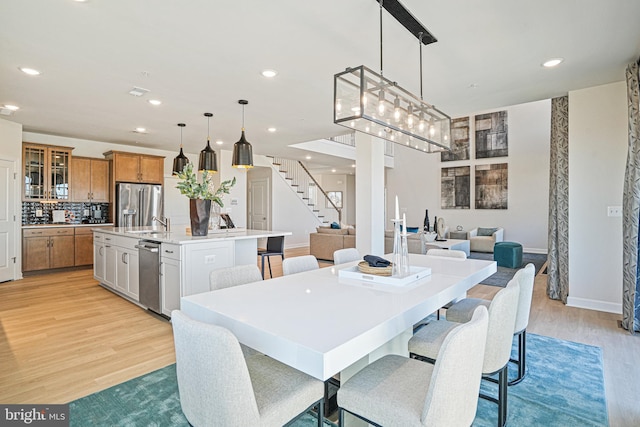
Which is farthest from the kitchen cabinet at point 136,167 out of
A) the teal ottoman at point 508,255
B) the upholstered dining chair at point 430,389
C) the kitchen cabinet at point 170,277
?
the teal ottoman at point 508,255

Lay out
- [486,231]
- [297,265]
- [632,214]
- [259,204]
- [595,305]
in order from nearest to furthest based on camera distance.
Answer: [297,265]
[632,214]
[595,305]
[486,231]
[259,204]

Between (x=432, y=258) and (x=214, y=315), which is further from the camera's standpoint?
(x=432, y=258)

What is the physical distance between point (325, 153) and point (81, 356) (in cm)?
697

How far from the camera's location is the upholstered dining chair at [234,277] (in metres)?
2.04

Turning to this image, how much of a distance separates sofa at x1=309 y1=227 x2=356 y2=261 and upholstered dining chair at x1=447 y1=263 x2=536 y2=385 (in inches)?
186

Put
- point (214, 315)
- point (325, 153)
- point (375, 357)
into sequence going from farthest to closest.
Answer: point (325, 153), point (375, 357), point (214, 315)

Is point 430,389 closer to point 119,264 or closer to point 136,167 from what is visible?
point 119,264

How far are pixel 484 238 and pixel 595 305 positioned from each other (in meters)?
4.69

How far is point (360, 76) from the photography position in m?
1.93

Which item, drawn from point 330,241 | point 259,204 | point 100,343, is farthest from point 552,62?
point 259,204

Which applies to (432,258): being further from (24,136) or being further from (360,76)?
A: (24,136)

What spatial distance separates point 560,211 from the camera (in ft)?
14.4

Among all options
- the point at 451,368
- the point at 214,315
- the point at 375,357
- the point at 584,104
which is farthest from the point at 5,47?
the point at 584,104

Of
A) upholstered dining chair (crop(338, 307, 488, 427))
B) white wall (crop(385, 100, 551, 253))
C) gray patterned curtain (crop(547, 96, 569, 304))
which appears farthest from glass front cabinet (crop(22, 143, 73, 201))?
white wall (crop(385, 100, 551, 253))
